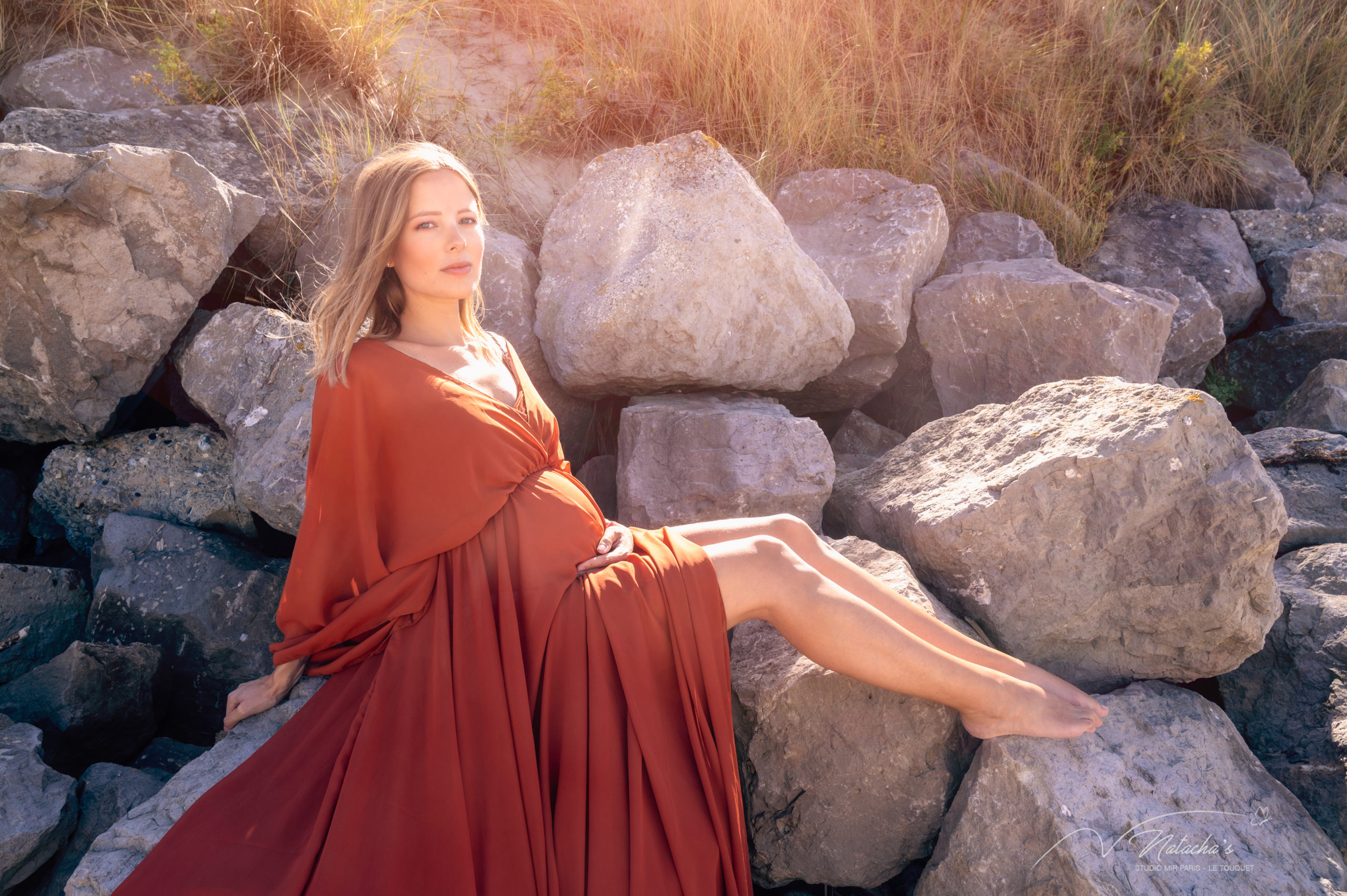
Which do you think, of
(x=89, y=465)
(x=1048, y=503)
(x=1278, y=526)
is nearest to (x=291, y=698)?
(x=89, y=465)

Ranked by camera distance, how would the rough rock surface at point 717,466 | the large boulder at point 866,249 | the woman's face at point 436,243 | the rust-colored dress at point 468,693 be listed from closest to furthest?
the rust-colored dress at point 468,693
the woman's face at point 436,243
the rough rock surface at point 717,466
the large boulder at point 866,249

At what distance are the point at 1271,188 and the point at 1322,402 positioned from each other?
100 inches

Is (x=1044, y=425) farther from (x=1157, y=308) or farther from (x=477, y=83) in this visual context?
(x=477, y=83)

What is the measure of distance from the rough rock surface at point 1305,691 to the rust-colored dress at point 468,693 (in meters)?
1.61

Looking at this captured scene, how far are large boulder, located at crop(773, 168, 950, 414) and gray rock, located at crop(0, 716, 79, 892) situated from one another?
310 cm

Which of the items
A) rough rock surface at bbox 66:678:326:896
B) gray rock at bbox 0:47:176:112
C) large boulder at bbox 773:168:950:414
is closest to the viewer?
rough rock surface at bbox 66:678:326:896

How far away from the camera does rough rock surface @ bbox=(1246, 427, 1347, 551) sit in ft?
9.80

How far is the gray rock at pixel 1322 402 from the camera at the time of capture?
144 inches

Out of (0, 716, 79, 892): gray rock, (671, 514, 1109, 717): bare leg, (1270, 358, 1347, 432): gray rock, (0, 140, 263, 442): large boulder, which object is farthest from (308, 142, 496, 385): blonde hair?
(1270, 358, 1347, 432): gray rock

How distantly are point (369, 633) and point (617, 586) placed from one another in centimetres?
68

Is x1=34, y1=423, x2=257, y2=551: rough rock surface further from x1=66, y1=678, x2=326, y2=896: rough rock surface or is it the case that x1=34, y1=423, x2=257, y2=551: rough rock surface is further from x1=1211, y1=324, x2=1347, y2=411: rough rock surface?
x1=1211, y1=324, x2=1347, y2=411: rough rock surface

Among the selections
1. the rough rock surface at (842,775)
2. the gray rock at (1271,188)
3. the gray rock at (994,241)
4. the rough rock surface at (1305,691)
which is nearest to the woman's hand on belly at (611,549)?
the rough rock surface at (842,775)

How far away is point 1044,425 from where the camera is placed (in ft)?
8.69

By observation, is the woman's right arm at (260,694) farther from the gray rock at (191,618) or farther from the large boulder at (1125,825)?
the large boulder at (1125,825)
